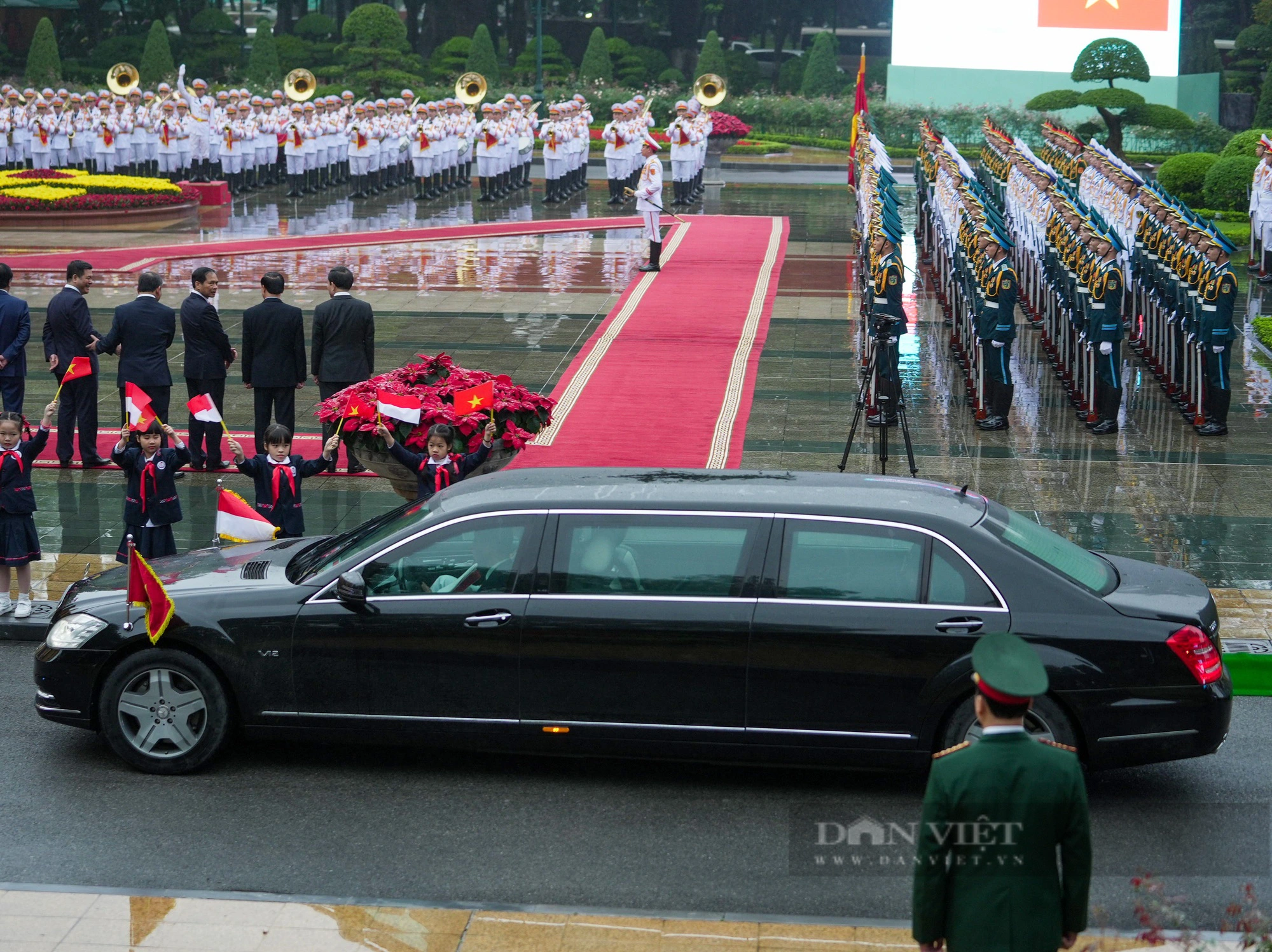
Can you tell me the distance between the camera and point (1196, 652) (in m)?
6.57

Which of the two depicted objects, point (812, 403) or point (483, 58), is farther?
point (483, 58)

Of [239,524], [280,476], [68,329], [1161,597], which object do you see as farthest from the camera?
[68,329]

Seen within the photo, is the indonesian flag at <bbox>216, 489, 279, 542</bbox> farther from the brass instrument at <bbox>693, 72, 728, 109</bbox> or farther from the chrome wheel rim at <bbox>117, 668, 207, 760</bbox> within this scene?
the brass instrument at <bbox>693, 72, 728, 109</bbox>

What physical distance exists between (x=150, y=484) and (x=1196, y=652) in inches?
224

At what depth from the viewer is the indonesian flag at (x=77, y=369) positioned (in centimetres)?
1195

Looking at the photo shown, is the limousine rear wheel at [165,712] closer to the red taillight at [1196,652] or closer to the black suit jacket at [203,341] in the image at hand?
the red taillight at [1196,652]

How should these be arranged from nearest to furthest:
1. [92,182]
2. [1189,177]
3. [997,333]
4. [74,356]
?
1. [74,356]
2. [997,333]
3. [92,182]
4. [1189,177]

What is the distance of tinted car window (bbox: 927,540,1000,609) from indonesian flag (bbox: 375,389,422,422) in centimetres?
380

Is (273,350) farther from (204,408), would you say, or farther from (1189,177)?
(1189,177)

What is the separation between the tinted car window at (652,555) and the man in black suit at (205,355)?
576 centimetres

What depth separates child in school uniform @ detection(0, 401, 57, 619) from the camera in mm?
8875

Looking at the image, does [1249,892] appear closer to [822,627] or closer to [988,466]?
[822,627]

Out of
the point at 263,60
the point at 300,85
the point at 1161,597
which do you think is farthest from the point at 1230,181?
the point at 263,60

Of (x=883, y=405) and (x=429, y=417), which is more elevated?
(x=429, y=417)
